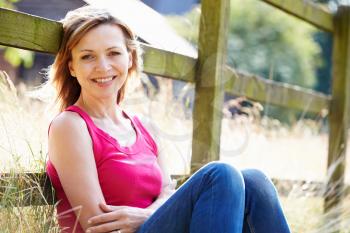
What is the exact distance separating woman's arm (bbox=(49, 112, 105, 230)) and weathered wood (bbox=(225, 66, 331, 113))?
48.3 inches

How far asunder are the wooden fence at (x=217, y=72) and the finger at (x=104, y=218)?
0.64 feet

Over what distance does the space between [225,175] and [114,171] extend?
0.37 meters

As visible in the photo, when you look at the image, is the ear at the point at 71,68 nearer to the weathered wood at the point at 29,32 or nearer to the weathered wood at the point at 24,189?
Answer: the weathered wood at the point at 29,32

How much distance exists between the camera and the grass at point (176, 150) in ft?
7.17

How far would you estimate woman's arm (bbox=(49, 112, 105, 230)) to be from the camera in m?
2.19

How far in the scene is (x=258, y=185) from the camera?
2.37 metres

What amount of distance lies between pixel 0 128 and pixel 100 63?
388 millimetres

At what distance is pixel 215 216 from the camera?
83.9 inches

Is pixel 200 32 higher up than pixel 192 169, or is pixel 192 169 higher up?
pixel 200 32

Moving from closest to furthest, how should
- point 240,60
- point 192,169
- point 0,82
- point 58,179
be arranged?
point 58,179 < point 0,82 < point 192,169 < point 240,60

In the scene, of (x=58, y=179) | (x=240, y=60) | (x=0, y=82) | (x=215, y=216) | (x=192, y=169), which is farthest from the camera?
(x=240, y=60)

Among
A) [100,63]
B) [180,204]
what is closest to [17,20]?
[100,63]

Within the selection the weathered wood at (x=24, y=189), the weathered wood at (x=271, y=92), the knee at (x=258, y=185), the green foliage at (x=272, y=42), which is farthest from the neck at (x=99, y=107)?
the green foliage at (x=272, y=42)

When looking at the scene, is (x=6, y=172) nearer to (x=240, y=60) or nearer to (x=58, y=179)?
(x=58, y=179)
